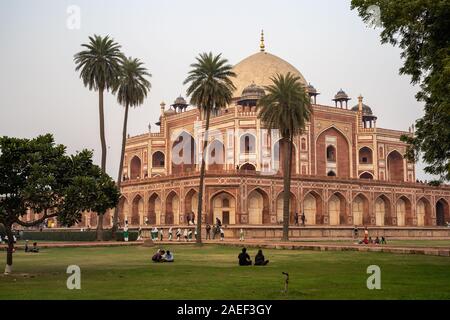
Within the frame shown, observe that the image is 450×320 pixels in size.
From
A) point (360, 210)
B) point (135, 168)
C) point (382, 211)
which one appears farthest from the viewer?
point (135, 168)

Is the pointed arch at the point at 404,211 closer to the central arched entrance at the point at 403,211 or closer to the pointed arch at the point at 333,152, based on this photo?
the central arched entrance at the point at 403,211

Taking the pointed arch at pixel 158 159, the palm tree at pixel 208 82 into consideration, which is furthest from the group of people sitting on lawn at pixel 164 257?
the pointed arch at pixel 158 159

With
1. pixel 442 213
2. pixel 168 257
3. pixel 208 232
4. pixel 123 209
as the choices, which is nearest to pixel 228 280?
pixel 168 257

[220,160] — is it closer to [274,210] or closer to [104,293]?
[274,210]

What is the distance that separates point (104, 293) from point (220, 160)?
184ft

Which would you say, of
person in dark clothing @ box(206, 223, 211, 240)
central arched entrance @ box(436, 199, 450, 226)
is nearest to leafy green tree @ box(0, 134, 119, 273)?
person in dark clothing @ box(206, 223, 211, 240)

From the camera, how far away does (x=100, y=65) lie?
1980 inches

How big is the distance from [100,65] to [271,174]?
863 inches

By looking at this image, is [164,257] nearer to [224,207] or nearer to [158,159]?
[224,207]

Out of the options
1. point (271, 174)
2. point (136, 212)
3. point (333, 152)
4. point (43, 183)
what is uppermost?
point (333, 152)

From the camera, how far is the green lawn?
14.4 metres

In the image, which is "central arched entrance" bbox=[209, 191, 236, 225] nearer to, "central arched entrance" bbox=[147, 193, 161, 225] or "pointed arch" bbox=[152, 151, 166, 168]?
"central arched entrance" bbox=[147, 193, 161, 225]

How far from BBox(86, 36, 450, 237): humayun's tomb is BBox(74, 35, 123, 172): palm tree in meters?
15.1

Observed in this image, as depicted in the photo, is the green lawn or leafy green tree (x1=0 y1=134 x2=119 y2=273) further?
leafy green tree (x1=0 y1=134 x2=119 y2=273)
